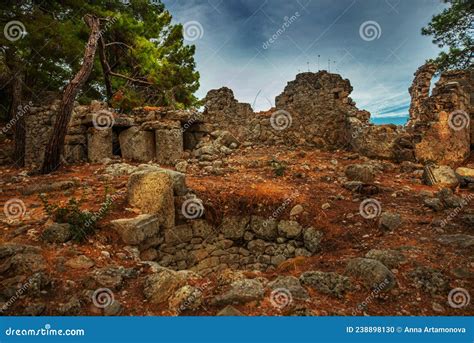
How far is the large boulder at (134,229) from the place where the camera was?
15.8 feet

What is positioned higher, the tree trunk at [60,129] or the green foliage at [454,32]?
the green foliage at [454,32]

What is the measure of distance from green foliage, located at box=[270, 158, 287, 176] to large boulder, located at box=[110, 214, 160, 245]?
3955 mm

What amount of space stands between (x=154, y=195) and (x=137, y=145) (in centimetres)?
512

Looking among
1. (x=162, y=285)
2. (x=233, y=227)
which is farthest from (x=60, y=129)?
(x=162, y=285)

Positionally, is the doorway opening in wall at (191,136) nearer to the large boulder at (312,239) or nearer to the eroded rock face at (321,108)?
the eroded rock face at (321,108)

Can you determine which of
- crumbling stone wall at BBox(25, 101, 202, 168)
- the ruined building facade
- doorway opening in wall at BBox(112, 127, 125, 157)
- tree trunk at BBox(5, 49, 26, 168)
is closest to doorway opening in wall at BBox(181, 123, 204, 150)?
the ruined building facade

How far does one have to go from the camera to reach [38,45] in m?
9.25

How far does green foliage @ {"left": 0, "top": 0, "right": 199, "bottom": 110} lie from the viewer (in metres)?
9.23

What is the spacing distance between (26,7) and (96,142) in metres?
4.98

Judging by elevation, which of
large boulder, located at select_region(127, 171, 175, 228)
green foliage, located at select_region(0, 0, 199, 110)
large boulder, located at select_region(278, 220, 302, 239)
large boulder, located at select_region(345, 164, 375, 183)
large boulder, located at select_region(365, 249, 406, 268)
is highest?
green foliage, located at select_region(0, 0, 199, 110)

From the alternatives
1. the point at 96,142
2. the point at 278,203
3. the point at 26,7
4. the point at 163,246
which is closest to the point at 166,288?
the point at 163,246

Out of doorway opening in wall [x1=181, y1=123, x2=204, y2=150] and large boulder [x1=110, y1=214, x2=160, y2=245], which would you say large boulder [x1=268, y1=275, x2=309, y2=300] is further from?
doorway opening in wall [x1=181, y1=123, x2=204, y2=150]

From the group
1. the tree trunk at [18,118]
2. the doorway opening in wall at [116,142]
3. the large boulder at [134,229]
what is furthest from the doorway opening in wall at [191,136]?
the large boulder at [134,229]

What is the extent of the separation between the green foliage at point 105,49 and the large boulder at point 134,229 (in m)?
7.19
